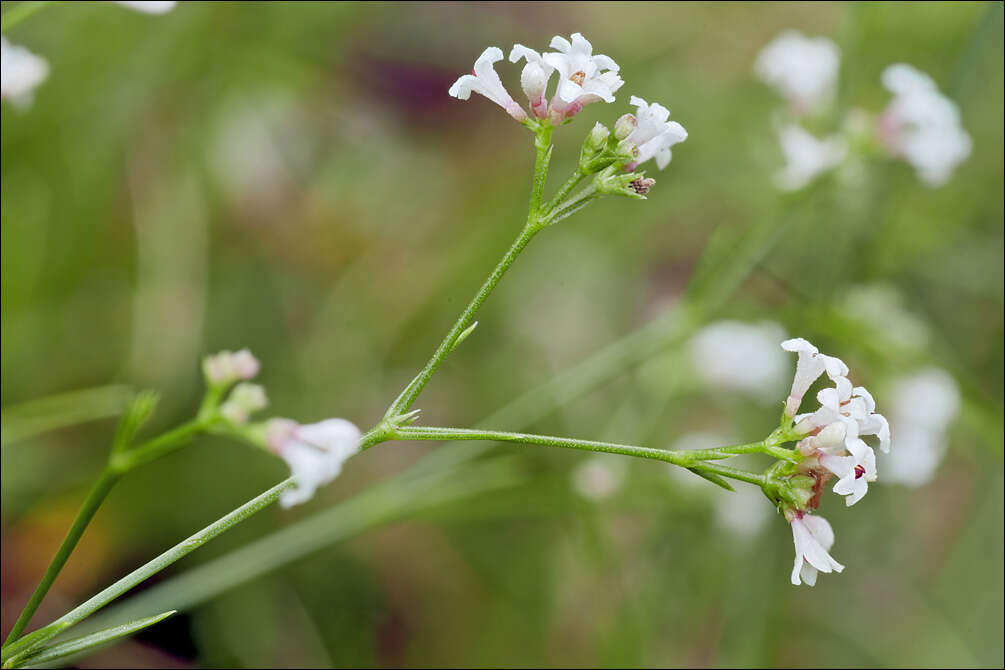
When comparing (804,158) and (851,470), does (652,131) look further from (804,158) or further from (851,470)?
(804,158)

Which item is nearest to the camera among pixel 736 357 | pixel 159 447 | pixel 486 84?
pixel 159 447

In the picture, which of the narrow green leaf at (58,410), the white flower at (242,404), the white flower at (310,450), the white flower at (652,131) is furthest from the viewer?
the narrow green leaf at (58,410)

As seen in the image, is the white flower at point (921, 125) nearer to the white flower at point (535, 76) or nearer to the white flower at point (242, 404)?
the white flower at point (535, 76)

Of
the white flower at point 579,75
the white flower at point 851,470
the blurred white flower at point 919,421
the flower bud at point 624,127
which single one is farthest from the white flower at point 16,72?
the blurred white flower at point 919,421

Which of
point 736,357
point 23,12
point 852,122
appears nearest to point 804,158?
point 852,122

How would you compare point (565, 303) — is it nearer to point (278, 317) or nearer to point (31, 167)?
point (278, 317)
